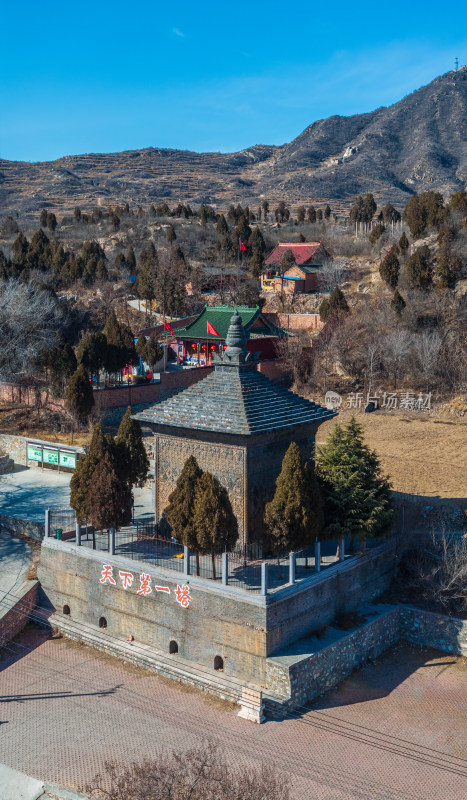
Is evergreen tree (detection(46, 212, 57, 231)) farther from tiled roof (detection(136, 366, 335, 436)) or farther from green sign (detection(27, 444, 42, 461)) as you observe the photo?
tiled roof (detection(136, 366, 335, 436))

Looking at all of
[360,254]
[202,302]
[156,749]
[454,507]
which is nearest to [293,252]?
[360,254]

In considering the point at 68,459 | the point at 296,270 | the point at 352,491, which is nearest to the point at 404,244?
the point at 296,270

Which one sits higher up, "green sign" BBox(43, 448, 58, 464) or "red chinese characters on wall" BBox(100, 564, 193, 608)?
"green sign" BBox(43, 448, 58, 464)

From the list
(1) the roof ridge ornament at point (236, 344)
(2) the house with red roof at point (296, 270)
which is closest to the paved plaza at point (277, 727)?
(1) the roof ridge ornament at point (236, 344)

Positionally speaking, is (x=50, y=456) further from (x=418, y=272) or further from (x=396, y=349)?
(x=418, y=272)

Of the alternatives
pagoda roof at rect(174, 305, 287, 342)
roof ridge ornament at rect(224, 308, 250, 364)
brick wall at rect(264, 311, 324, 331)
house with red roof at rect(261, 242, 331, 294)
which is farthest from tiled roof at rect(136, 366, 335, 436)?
house with red roof at rect(261, 242, 331, 294)
